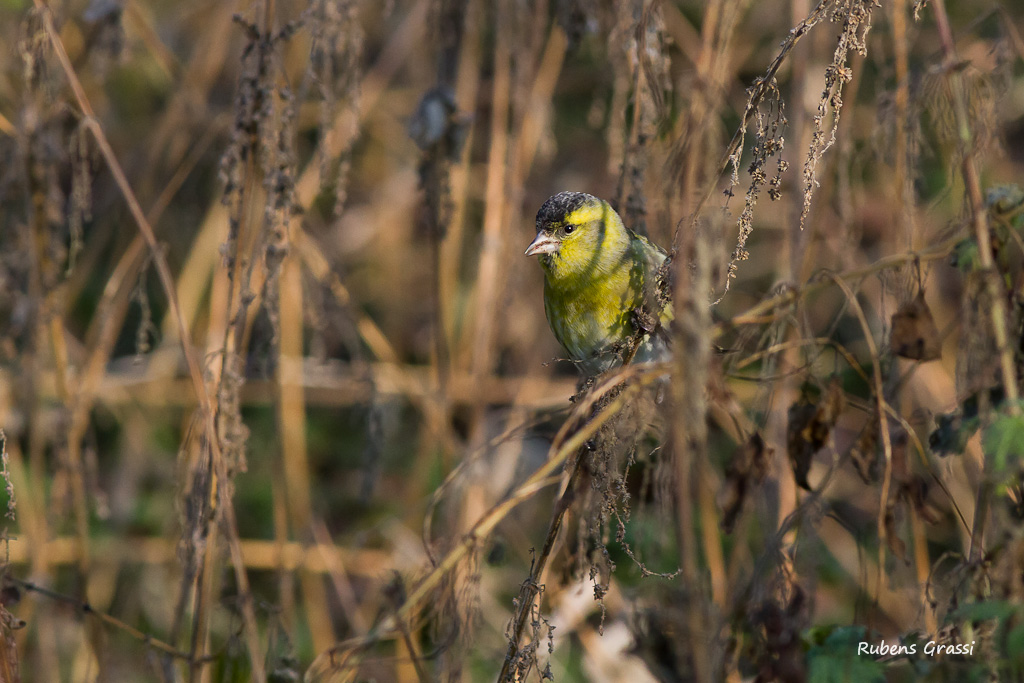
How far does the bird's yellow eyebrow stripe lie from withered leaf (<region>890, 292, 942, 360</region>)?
1.33 metres

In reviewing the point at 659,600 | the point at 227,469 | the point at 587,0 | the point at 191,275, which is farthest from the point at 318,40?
the point at 191,275

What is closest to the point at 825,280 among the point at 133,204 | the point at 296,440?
the point at 133,204

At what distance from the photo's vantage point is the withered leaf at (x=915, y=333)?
171 centimetres

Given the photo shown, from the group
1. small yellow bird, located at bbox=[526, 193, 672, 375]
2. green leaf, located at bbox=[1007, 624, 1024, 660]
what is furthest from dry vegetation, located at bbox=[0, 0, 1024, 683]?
small yellow bird, located at bbox=[526, 193, 672, 375]

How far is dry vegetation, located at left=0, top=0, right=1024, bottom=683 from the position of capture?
1.67 metres

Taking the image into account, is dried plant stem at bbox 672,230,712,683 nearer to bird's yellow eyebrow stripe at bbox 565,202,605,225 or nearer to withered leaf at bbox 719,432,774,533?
withered leaf at bbox 719,432,774,533

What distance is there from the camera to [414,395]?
389cm

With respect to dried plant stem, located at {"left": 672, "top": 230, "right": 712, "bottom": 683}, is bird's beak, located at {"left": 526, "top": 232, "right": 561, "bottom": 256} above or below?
above

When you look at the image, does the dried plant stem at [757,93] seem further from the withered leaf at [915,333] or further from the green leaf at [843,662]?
the green leaf at [843,662]

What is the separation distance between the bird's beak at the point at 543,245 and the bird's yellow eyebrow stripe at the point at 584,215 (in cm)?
8

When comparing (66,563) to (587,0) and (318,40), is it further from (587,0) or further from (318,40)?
(587,0)

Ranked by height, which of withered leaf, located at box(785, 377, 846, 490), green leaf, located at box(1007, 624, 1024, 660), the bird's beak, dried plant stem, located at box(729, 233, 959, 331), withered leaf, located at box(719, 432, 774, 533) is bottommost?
green leaf, located at box(1007, 624, 1024, 660)

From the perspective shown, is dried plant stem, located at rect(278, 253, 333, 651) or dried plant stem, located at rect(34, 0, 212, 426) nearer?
dried plant stem, located at rect(34, 0, 212, 426)

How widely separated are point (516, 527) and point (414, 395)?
72 centimetres
